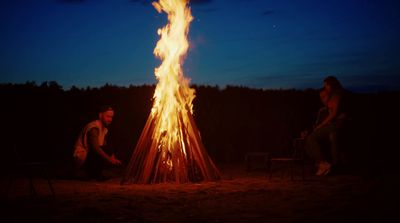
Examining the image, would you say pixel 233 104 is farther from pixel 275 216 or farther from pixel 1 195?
pixel 275 216

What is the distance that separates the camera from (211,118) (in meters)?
14.6

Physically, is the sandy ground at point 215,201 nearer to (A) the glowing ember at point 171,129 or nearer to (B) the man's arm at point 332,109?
(A) the glowing ember at point 171,129

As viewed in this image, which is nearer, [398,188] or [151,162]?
[398,188]

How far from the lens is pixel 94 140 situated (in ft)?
32.2

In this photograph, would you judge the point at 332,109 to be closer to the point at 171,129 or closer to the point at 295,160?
the point at 295,160

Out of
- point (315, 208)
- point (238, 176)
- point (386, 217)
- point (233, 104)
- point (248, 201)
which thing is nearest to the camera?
point (386, 217)

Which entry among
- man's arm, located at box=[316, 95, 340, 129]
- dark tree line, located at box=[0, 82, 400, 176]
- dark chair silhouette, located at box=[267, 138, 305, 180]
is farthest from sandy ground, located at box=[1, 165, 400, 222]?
dark tree line, located at box=[0, 82, 400, 176]

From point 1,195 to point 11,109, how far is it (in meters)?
5.47

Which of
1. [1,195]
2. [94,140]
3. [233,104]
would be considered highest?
[233,104]

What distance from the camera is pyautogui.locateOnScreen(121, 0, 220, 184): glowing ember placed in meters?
9.19

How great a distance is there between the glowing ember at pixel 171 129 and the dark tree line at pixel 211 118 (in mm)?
4293

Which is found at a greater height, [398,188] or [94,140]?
[94,140]

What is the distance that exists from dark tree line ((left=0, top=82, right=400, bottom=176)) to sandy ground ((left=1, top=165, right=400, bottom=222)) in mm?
3728

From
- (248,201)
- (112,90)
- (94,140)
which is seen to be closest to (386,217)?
(248,201)
